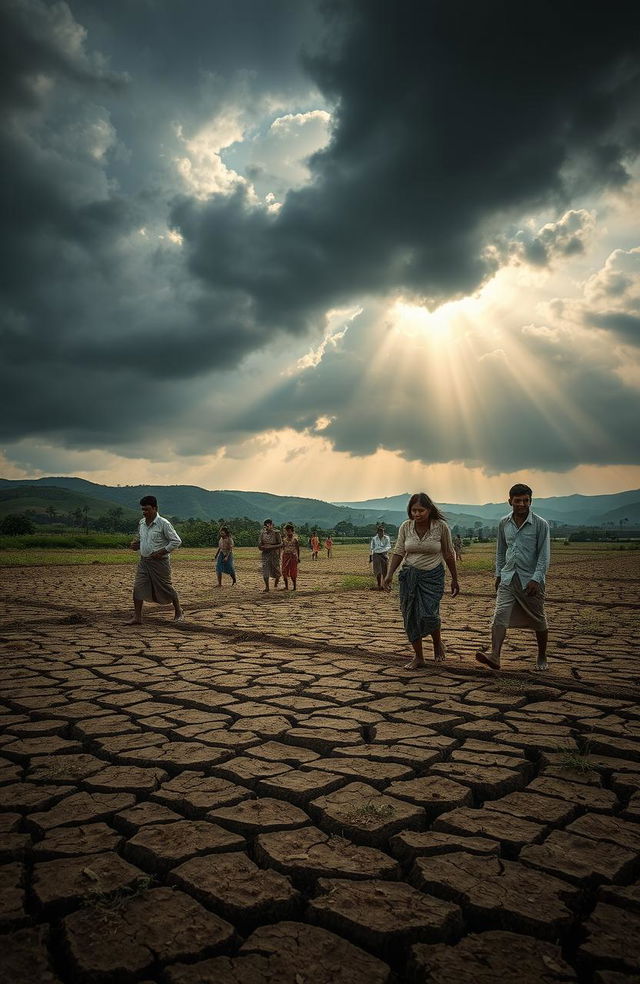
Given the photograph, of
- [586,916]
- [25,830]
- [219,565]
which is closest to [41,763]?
[25,830]

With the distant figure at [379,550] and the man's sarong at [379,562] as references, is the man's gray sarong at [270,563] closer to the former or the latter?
the distant figure at [379,550]

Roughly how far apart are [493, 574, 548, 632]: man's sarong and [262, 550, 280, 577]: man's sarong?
303 inches

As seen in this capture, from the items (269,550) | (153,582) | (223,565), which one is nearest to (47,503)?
(223,565)

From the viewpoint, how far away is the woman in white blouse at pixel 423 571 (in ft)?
17.1

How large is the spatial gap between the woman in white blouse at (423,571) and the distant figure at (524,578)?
1.57 feet

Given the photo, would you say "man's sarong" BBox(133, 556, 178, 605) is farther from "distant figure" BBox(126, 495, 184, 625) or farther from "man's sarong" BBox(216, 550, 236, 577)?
"man's sarong" BBox(216, 550, 236, 577)

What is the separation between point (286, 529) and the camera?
12477 mm

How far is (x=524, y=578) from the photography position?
5203 millimetres

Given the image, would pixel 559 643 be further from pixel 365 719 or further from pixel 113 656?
pixel 113 656

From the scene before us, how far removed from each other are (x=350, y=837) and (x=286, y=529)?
33.5ft

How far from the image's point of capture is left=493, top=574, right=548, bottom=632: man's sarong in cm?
516

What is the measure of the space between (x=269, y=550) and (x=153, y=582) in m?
4.81

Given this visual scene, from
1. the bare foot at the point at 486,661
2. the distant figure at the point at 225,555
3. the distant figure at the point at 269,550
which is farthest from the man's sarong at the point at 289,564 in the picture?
the bare foot at the point at 486,661

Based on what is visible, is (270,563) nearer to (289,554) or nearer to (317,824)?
(289,554)
